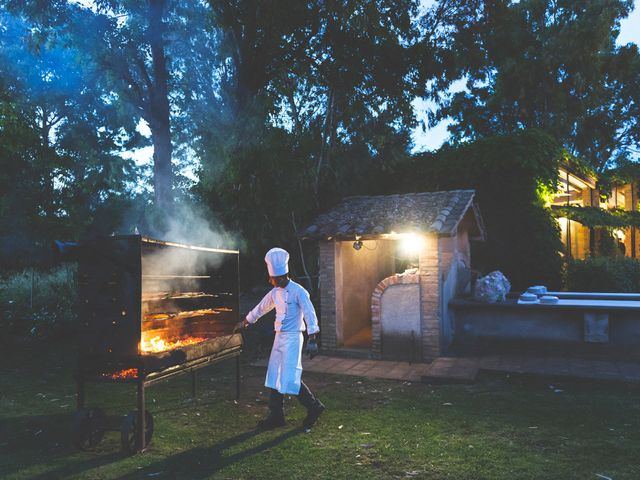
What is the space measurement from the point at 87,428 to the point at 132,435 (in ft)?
1.70

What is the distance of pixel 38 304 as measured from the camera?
45.1ft

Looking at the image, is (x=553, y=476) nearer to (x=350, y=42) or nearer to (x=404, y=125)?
(x=350, y=42)

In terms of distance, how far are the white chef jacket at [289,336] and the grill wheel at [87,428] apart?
1.92 meters

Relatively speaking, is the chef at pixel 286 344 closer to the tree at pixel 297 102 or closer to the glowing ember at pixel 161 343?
the glowing ember at pixel 161 343

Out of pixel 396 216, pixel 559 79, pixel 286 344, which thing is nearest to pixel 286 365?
pixel 286 344

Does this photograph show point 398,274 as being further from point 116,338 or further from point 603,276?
point 603,276

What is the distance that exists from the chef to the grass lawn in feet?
0.84

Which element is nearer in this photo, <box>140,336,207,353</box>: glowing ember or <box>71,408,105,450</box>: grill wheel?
<box>71,408,105,450</box>: grill wheel

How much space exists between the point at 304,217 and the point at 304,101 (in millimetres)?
3620

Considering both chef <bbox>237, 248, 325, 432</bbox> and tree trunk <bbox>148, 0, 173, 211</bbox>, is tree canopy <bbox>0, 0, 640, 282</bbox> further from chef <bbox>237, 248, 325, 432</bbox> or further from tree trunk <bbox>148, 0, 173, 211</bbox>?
chef <bbox>237, 248, 325, 432</bbox>

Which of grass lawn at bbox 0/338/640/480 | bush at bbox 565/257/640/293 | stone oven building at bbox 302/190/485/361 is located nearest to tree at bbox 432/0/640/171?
bush at bbox 565/257/640/293

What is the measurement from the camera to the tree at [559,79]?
77.7ft

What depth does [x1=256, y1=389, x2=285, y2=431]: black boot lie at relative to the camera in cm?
579

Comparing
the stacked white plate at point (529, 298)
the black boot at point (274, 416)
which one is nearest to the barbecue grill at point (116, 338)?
the black boot at point (274, 416)
